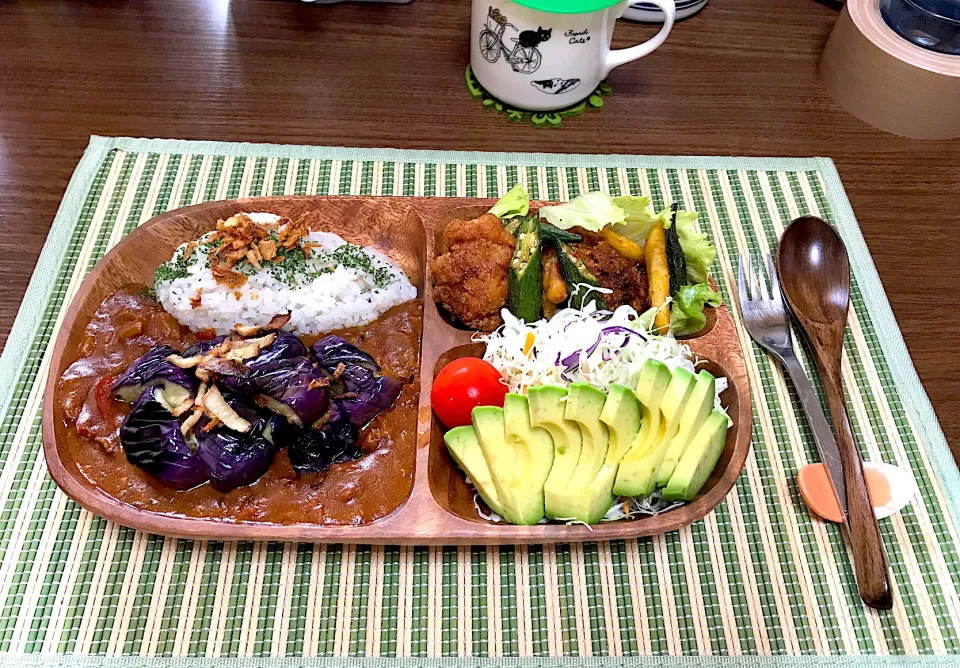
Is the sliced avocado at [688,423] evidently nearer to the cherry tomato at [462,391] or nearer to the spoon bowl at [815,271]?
the cherry tomato at [462,391]

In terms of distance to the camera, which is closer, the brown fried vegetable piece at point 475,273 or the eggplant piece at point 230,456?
the eggplant piece at point 230,456

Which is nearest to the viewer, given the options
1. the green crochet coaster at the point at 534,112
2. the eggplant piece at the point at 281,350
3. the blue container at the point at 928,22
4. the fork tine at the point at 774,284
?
the eggplant piece at the point at 281,350

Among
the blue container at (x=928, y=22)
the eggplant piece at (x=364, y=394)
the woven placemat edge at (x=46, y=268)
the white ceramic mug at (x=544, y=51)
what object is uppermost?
the blue container at (x=928, y=22)

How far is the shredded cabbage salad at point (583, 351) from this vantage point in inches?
64.0

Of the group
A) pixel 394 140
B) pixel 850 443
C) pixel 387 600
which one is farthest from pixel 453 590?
pixel 394 140

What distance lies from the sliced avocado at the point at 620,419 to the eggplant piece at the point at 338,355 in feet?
1.95

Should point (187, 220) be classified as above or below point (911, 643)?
above

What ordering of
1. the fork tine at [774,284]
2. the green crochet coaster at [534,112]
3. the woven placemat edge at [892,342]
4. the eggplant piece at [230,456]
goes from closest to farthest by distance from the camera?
the eggplant piece at [230,456] < the woven placemat edge at [892,342] < the fork tine at [774,284] < the green crochet coaster at [534,112]

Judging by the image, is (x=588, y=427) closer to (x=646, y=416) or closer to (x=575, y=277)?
(x=646, y=416)

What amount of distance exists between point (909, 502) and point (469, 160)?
1.58 m

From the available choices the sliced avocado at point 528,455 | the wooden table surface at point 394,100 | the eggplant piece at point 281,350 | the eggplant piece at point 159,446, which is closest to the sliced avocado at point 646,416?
the sliced avocado at point 528,455

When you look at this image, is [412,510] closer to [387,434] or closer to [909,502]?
[387,434]

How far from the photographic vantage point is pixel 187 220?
1864 mm

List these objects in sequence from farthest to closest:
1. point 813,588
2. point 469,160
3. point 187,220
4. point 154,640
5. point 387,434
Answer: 1. point 469,160
2. point 187,220
3. point 387,434
4. point 813,588
5. point 154,640
